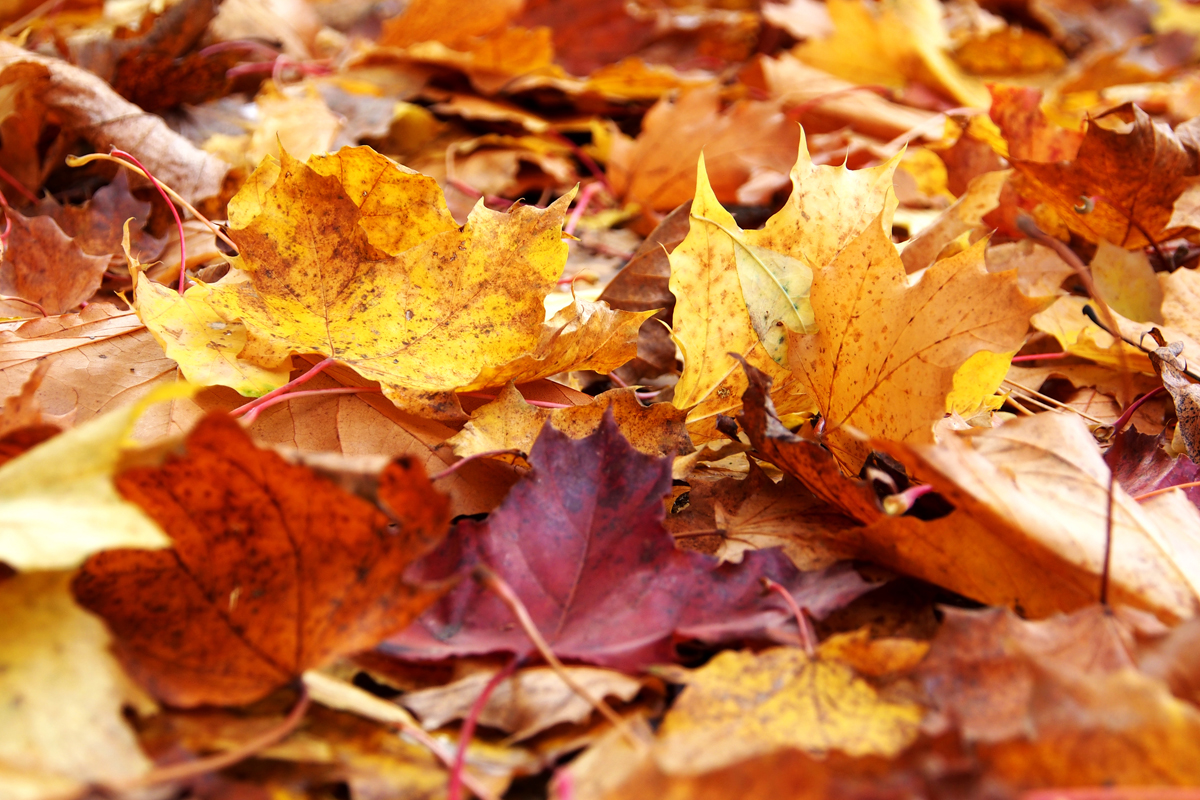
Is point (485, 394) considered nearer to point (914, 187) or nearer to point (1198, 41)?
point (914, 187)

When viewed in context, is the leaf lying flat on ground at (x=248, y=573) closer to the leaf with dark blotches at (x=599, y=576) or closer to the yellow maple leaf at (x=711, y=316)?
the leaf with dark blotches at (x=599, y=576)

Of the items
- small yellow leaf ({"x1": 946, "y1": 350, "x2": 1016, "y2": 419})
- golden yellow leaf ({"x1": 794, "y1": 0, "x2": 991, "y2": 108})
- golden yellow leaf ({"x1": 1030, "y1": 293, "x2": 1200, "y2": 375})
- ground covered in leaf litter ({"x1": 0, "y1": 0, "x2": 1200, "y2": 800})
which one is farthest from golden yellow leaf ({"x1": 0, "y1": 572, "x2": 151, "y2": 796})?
golden yellow leaf ({"x1": 794, "y1": 0, "x2": 991, "y2": 108})

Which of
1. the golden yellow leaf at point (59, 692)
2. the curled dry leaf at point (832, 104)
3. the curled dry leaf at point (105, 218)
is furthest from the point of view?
the curled dry leaf at point (832, 104)

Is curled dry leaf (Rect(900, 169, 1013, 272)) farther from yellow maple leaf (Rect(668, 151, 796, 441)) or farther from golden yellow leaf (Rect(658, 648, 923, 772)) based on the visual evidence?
golden yellow leaf (Rect(658, 648, 923, 772))

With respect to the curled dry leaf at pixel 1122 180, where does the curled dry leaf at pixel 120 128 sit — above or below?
above

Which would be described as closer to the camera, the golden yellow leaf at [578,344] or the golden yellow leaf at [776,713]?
the golden yellow leaf at [776,713]

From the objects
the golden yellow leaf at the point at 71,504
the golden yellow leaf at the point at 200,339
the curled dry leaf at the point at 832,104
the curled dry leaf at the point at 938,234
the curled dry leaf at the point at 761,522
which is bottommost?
the curled dry leaf at the point at 832,104

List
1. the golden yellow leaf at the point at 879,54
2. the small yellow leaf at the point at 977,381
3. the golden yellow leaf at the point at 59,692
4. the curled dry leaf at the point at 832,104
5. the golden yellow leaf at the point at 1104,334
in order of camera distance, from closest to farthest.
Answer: the golden yellow leaf at the point at 59,692, the small yellow leaf at the point at 977,381, the golden yellow leaf at the point at 1104,334, the curled dry leaf at the point at 832,104, the golden yellow leaf at the point at 879,54

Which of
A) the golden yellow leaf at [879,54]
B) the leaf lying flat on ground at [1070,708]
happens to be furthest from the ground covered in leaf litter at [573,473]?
the golden yellow leaf at [879,54]
